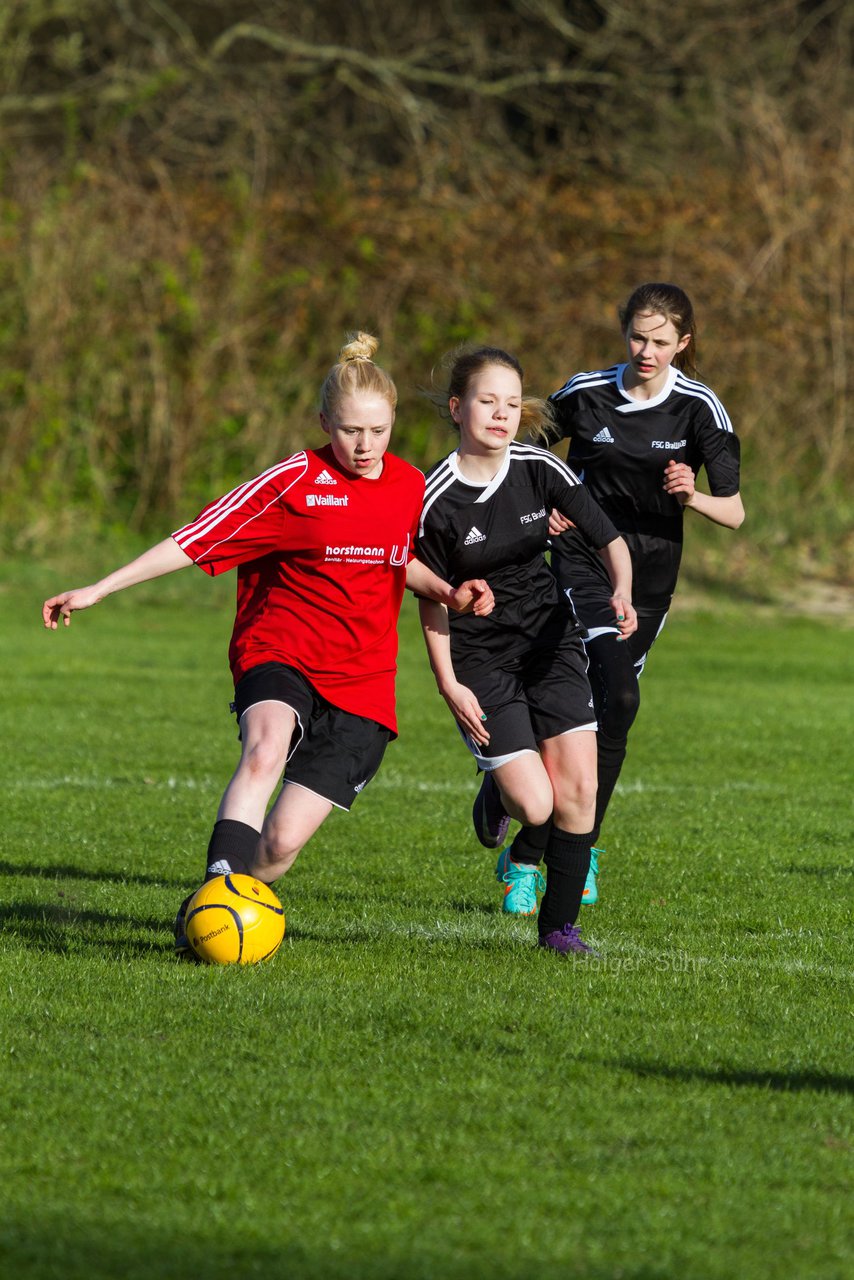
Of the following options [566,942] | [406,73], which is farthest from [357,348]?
[406,73]

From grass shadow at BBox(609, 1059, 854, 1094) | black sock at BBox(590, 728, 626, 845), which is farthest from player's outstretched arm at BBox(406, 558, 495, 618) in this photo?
grass shadow at BBox(609, 1059, 854, 1094)

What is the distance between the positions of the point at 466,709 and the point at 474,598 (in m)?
0.37

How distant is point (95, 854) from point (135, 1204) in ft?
11.3

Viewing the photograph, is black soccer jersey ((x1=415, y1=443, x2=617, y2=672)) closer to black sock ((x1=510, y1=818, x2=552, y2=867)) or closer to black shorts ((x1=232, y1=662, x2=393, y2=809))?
black shorts ((x1=232, y1=662, x2=393, y2=809))

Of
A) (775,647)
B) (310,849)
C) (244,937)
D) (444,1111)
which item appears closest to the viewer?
(444,1111)

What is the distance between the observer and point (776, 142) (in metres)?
17.5

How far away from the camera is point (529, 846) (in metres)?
→ 5.92

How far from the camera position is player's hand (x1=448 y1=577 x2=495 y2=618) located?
4.83m

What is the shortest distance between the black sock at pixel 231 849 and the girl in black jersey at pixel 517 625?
744 mm

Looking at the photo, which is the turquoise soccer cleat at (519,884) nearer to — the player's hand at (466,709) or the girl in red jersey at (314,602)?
the player's hand at (466,709)

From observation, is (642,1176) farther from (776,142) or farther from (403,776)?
(776,142)

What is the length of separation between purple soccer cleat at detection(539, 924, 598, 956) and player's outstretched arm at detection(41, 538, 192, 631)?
1564 millimetres

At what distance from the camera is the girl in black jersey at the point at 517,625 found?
5.11m

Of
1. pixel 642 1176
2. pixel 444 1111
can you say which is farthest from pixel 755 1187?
pixel 444 1111
